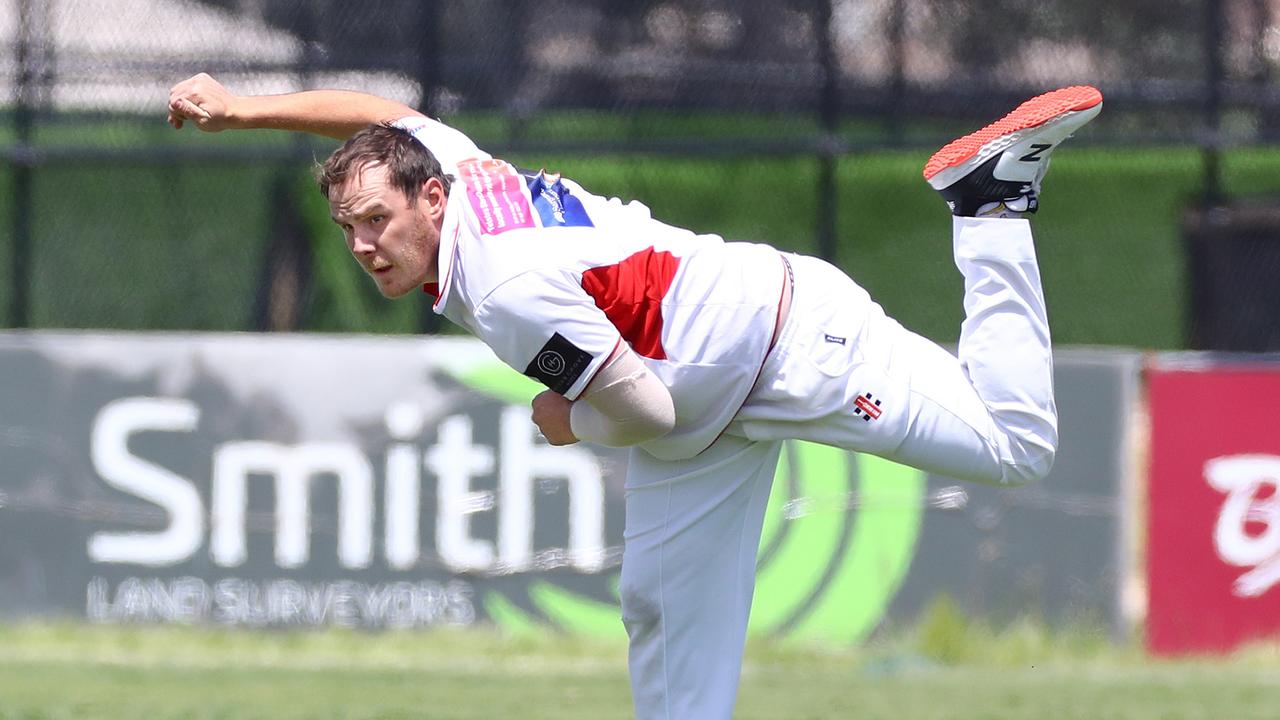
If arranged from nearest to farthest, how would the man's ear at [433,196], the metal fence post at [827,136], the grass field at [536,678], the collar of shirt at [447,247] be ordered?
1. the collar of shirt at [447,247]
2. the man's ear at [433,196]
3. the grass field at [536,678]
4. the metal fence post at [827,136]

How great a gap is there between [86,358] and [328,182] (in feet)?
17.3

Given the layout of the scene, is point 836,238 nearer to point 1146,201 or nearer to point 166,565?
point 1146,201

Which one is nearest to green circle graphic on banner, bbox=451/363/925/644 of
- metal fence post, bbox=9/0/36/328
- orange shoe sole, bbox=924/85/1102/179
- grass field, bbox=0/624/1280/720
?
grass field, bbox=0/624/1280/720

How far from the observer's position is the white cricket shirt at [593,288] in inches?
164

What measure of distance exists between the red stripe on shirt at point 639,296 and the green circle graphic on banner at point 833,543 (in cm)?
435

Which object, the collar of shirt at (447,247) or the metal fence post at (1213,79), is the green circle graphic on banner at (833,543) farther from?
the collar of shirt at (447,247)

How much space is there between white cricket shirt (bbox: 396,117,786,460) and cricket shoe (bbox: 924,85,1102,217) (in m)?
0.56

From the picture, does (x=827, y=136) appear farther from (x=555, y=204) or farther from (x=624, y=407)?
(x=624, y=407)

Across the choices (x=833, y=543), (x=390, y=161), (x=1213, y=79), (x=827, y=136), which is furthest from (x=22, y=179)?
(x=1213, y=79)

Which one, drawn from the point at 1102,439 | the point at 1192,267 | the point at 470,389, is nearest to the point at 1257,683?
the point at 1102,439

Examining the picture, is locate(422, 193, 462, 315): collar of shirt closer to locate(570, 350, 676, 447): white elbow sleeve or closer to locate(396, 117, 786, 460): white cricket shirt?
locate(396, 117, 786, 460): white cricket shirt

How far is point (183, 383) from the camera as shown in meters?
9.16

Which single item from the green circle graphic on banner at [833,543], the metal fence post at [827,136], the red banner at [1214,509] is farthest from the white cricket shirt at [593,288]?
the metal fence post at [827,136]

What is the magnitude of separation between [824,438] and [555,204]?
1.04 metres
